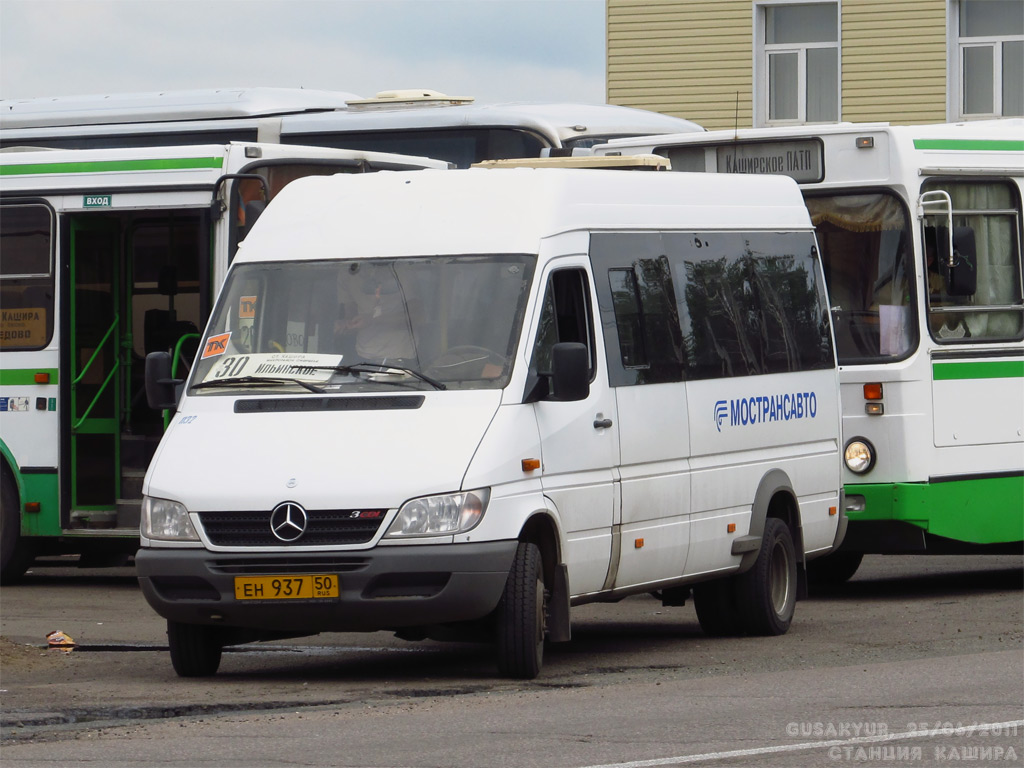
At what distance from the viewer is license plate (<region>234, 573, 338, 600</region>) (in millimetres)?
10180

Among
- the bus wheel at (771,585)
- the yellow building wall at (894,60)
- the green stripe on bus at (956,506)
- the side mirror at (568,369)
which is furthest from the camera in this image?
the yellow building wall at (894,60)

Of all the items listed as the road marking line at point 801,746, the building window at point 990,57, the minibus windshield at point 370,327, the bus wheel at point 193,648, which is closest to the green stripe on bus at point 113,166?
the minibus windshield at point 370,327

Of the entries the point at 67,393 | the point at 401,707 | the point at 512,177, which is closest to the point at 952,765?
the point at 401,707

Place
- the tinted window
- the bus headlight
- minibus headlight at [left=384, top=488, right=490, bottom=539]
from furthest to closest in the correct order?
the bus headlight, the tinted window, minibus headlight at [left=384, top=488, right=490, bottom=539]

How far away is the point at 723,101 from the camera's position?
2964 centimetres

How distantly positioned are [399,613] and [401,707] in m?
0.65

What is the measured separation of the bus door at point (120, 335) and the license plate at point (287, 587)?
606 cm

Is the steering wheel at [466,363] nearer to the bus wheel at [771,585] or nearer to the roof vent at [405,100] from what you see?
the bus wheel at [771,585]

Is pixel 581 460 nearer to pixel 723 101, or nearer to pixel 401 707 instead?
pixel 401 707

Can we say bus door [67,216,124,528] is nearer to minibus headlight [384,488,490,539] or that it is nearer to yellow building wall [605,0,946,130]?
minibus headlight [384,488,490,539]

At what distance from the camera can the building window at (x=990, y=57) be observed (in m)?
28.8

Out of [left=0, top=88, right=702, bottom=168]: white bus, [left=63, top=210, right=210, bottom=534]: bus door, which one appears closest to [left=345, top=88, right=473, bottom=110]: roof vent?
[left=0, top=88, right=702, bottom=168]: white bus

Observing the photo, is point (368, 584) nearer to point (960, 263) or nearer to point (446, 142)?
point (960, 263)

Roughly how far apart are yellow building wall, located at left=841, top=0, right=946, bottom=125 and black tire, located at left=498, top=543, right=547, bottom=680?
19161 mm
